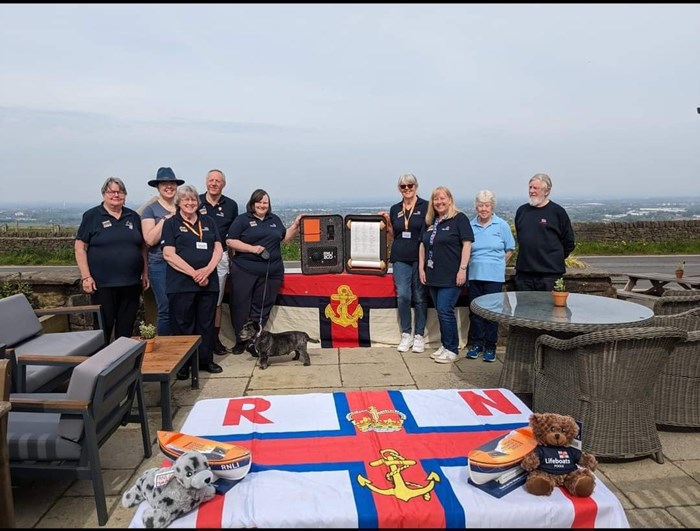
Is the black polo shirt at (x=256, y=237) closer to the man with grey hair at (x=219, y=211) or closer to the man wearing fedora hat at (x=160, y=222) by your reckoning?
the man with grey hair at (x=219, y=211)

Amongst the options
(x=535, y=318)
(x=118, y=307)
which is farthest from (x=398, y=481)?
(x=118, y=307)

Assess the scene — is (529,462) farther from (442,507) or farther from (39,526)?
(39,526)

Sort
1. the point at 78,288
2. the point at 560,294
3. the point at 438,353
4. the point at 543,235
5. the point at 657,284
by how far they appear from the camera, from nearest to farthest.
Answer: the point at 560,294, the point at 543,235, the point at 438,353, the point at 78,288, the point at 657,284

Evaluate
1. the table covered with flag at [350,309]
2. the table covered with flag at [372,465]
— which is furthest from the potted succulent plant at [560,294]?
the table covered with flag at [350,309]

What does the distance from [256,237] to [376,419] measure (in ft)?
8.45

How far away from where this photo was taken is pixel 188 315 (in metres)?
4.50

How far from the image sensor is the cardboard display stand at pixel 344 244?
566cm

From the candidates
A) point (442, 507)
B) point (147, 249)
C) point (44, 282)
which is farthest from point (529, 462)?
point (44, 282)

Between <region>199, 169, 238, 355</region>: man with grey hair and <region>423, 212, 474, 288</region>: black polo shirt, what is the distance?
6.80 ft

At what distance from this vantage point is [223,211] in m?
5.27

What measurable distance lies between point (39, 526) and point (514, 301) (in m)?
3.29

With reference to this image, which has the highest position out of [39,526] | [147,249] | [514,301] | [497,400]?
[147,249]

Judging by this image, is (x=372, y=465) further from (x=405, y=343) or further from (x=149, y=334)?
(x=405, y=343)

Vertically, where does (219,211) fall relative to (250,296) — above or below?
above
